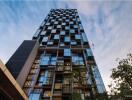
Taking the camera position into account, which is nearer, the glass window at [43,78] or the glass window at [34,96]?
the glass window at [34,96]

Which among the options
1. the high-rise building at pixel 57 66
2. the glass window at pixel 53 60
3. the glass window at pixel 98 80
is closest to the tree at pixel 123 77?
the high-rise building at pixel 57 66

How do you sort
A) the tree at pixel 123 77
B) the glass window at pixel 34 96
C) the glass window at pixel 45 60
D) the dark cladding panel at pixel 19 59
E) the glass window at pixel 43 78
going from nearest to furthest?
the tree at pixel 123 77 → the glass window at pixel 34 96 → the dark cladding panel at pixel 19 59 → the glass window at pixel 43 78 → the glass window at pixel 45 60

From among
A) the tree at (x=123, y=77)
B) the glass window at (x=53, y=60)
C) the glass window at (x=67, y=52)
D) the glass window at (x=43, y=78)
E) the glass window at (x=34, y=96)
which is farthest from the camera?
the glass window at (x=67, y=52)

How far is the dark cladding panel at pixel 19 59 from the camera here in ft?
90.4

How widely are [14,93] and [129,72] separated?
1049 centimetres

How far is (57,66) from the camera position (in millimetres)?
34594

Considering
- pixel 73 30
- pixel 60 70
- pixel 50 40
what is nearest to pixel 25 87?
pixel 60 70

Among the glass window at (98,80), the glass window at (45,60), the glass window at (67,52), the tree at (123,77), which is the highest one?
the glass window at (67,52)

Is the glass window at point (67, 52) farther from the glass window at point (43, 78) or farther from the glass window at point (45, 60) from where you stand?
the glass window at point (43, 78)

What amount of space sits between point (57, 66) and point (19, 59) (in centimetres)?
783

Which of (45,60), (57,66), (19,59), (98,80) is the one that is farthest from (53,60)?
(98,80)

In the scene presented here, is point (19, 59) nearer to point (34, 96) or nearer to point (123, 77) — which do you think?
point (34, 96)

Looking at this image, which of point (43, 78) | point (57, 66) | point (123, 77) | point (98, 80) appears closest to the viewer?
point (123, 77)

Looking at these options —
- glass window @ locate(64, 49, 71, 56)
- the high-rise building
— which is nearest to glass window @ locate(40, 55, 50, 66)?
the high-rise building
